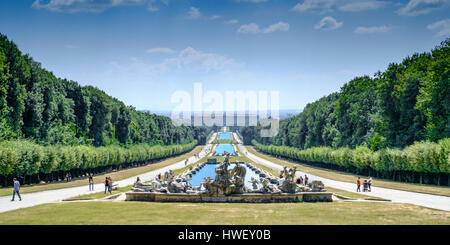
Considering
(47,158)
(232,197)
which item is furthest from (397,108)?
(47,158)

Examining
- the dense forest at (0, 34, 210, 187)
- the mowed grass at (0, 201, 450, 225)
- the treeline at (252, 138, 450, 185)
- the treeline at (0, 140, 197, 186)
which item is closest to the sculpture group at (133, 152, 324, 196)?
the mowed grass at (0, 201, 450, 225)

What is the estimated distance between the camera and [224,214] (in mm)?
20344

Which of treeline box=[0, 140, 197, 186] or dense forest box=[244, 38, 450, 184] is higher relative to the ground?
dense forest box=[244, 38, 450, 184]

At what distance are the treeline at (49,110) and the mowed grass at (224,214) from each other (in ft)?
97.1

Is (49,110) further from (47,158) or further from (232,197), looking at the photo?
(232,197)

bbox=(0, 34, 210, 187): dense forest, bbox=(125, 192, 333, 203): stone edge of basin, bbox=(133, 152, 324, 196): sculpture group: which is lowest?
bbox=(125, 192, 333, 203): stone edge of basin

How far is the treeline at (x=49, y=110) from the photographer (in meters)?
48.8

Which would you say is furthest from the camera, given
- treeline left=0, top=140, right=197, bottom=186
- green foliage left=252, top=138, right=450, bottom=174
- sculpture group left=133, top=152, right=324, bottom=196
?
treeline left=0, top=140, right=197, bottom=186

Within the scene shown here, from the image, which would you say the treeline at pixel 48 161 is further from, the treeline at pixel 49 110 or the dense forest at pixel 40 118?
the treeline at pixel 49 110

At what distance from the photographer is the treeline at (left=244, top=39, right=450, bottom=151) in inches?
1854

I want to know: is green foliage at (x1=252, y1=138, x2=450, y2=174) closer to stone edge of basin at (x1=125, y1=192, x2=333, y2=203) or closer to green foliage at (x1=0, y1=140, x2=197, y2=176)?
stone edge of basin at (x1=125, y1=192, x2=333, y2=203)

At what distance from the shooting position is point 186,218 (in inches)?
746

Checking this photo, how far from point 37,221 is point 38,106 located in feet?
130
